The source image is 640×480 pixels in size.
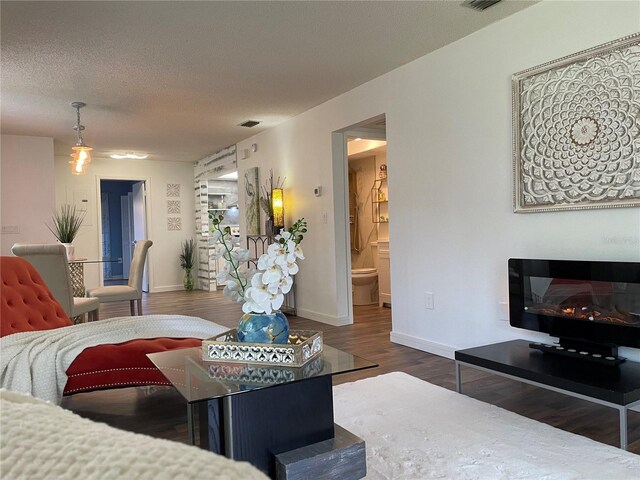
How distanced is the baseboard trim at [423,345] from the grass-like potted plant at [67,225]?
3.61 meters

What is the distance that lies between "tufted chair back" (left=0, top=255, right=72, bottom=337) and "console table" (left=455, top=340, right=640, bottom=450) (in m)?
2.52

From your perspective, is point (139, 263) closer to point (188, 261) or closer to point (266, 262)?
point (188, 261)

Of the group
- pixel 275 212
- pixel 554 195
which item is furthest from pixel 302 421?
pixel 275 212

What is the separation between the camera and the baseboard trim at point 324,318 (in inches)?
211

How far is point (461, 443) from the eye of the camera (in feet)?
7.38

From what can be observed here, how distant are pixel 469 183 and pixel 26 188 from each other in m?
5.87

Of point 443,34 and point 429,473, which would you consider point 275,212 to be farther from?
point 429,473

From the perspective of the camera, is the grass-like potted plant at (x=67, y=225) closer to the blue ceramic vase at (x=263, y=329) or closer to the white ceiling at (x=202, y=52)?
the white ceiling at (x=202, y=52)

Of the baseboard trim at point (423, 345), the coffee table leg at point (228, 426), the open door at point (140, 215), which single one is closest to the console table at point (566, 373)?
the baseboard trim at point (423, 345)

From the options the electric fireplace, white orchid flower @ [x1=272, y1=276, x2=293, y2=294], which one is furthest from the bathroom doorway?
white orchid flower @ [x1=272, y1=276, x2=293, y2=294]

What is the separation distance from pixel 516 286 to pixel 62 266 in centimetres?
351

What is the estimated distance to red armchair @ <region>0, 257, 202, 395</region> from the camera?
244cm

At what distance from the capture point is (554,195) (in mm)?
3027

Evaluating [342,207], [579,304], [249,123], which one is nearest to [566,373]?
[579,304]
